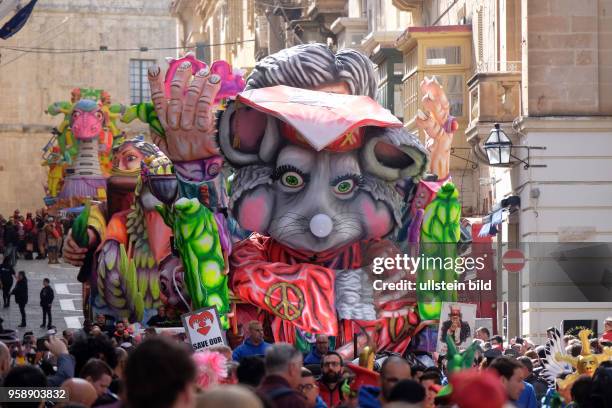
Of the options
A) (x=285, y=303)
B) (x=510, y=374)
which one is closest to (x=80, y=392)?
(x=510, y=374)

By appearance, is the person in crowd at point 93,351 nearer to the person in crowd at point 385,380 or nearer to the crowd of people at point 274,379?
the crowd of people at point 274,379

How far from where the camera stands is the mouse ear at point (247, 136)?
66.3 feet

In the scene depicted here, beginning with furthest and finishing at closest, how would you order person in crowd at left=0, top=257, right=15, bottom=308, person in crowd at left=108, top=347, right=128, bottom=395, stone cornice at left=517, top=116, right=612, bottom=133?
Result: 1. person in crowd at left=0, top=257, right=15, bottom=308
2. stone cornice at left=517, top=116, right=612, bottom=133
3. person in crowd at left=108, top=347, right=128, bottom=395

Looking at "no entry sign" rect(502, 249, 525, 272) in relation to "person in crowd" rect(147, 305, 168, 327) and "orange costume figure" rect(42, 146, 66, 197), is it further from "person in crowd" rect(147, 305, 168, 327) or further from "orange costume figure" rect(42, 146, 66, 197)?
"orange costume figure" rect(42, 146, 66, 197)

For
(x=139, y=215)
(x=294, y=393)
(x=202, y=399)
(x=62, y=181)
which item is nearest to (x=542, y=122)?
(x=139, y=215)

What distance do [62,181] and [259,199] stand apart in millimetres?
35046

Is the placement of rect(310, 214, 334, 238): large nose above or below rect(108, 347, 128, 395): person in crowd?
above

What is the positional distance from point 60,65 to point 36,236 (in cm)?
2838

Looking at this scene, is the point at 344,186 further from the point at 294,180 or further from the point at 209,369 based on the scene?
the point at 209,369

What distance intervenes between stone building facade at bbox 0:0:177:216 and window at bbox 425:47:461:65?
141ft

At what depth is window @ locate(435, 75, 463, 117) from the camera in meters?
35.4

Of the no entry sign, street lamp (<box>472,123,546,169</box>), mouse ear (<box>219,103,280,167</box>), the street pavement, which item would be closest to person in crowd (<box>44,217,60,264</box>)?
the street pavement

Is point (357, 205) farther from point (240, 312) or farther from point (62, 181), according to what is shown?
point (62, 181)

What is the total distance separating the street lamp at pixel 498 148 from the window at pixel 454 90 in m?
7.66
